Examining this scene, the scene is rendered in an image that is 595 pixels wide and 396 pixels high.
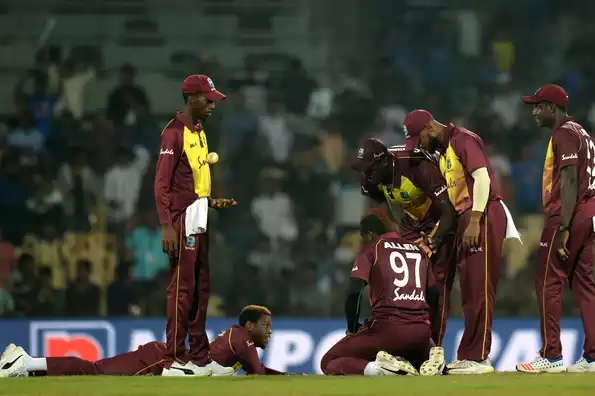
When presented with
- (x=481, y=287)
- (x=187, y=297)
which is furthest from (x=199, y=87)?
(x=481, y=287)

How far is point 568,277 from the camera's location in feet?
27.5

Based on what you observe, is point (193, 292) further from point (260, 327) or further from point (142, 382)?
point (260, 327)

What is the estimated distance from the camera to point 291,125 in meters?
14.5

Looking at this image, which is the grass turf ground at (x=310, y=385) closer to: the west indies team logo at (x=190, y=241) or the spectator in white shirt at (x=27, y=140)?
the west indies team logo at (x=190, y=241)

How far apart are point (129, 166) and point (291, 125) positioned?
6.49 feet

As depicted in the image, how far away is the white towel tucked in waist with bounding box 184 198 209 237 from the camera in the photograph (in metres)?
7.93

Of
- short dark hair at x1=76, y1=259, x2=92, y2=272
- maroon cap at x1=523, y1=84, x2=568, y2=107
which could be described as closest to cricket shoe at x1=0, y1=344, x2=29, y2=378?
maroon cap at x1=523, y1=84, x2=568, y2=107

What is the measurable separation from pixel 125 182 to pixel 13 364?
5.80 meters

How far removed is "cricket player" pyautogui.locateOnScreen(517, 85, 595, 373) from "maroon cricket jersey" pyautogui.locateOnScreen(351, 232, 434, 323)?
2.83 feet

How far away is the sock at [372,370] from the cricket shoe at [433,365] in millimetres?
270

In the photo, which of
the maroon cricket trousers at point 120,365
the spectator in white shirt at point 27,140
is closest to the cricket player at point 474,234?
the maroon cricket trousers at point 120,365

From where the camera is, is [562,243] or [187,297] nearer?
[187,297]

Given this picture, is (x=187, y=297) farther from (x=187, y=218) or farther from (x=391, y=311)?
(x=391, y=311)

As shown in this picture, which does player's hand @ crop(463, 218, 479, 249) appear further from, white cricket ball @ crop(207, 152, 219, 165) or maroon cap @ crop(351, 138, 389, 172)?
white cricket ball @ crop(207, 152, 219, 165)
